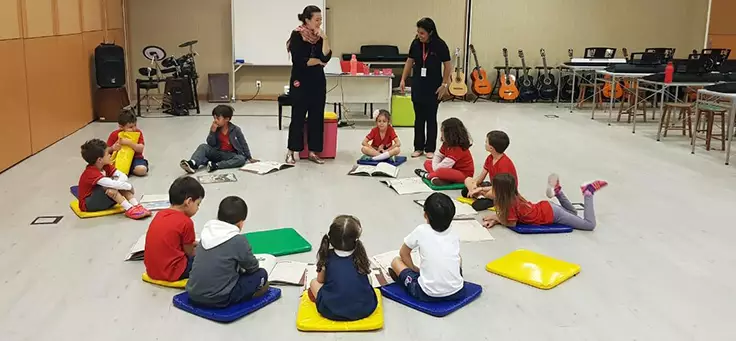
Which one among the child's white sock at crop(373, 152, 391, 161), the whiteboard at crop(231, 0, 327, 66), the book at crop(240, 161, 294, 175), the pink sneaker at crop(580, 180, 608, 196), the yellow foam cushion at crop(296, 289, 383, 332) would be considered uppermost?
the whiteboard at crop(231, 0, 327, 66)

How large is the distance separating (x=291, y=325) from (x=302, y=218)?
1.63 metres

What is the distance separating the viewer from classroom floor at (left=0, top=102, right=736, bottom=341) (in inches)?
121

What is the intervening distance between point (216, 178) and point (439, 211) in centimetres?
312

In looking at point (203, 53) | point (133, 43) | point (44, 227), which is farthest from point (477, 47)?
point (44, 227)

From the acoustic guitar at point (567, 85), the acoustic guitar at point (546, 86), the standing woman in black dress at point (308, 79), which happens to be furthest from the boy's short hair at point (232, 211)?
the acoustic guitar at point (567, 85)

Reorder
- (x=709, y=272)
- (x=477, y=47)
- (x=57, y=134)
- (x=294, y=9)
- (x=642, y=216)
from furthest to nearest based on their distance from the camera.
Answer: (x=477, y=47) → (x=294, y=9) → (x=57, y=134) → (x=642, y=216) → (x=709, y=272)

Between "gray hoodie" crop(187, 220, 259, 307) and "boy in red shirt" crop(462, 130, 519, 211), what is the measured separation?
2240 millimetres

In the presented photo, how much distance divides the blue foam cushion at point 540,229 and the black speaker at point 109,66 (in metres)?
6.54

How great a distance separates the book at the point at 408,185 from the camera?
17.7ft

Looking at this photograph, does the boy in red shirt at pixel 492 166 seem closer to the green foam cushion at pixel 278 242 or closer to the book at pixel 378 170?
the book at pixel 378 170

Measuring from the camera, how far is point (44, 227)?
4398 millimetres

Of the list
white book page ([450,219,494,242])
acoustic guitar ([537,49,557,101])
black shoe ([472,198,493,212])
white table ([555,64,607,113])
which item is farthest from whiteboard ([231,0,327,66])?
white book page ([450,219,494,242])

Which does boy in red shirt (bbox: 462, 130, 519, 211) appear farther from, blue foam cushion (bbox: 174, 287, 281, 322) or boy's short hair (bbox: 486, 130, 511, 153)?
blue foam cushion (bbox: 174, 287, 281, 322)

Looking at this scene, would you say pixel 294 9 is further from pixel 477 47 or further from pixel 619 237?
pixel 619 237
